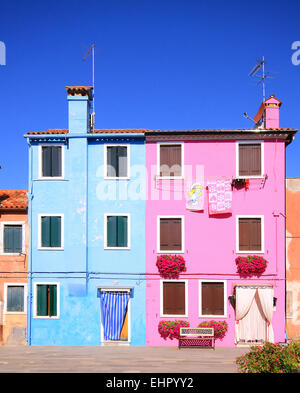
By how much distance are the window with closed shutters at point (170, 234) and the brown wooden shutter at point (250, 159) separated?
423 centimetres

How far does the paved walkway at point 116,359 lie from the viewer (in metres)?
15.3

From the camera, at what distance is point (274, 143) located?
19.9m

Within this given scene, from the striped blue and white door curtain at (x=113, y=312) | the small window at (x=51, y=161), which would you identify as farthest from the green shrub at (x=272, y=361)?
the small window at (x=51, y=161)

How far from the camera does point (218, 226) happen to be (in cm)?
1969

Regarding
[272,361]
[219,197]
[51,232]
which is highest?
[219,197]

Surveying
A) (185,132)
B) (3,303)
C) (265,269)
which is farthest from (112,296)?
(185,132)

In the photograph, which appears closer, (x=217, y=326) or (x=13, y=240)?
(x=217, y=326)

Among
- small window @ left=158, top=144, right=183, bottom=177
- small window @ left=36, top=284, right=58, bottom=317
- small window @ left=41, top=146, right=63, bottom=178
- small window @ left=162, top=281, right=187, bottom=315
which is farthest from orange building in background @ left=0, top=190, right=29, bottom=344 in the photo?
small window @ left=158, top=144, right=183, bottom=177

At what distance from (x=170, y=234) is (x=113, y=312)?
16.0 feet

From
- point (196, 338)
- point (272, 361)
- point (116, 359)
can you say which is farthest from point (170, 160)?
point (272, 361)

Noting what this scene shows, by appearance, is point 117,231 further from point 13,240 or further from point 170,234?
point 13,240
